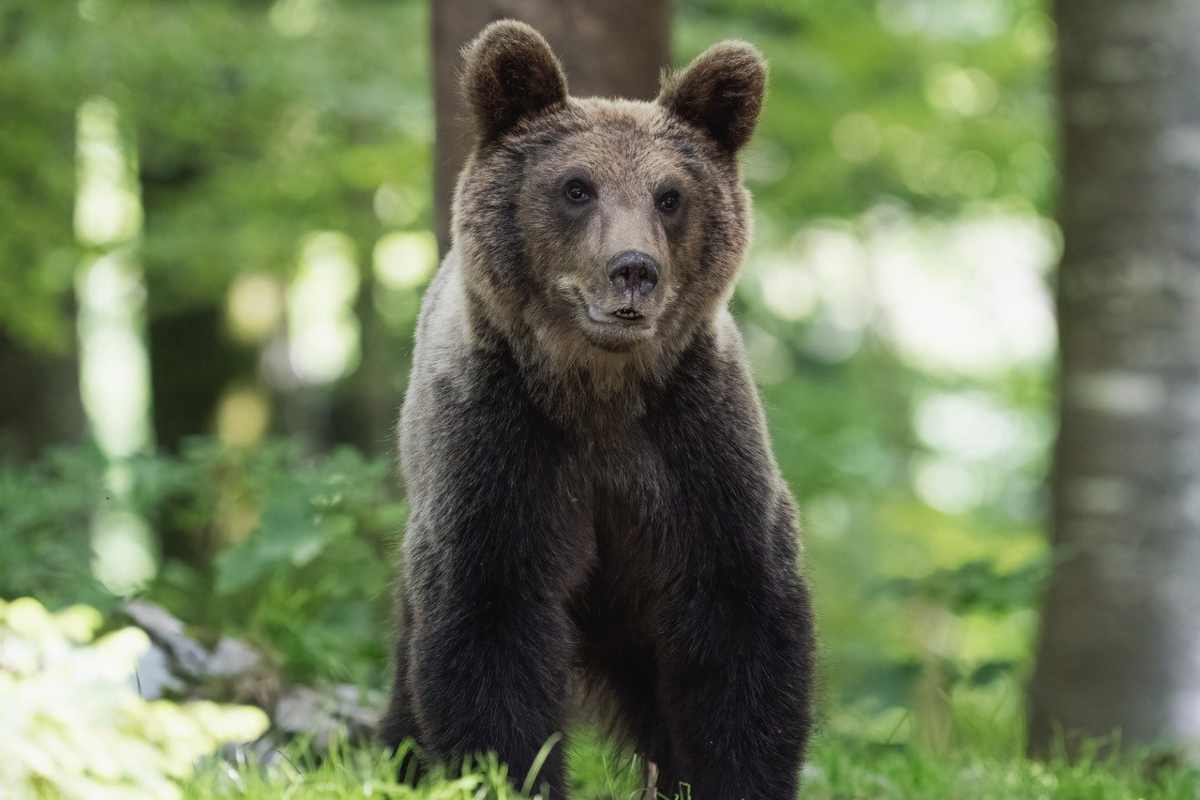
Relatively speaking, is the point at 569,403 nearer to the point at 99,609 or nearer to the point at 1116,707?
the point at 99,609

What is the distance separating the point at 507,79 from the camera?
164 inches

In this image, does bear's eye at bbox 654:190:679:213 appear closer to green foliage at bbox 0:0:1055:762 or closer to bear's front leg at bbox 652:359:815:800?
bear's front leg at bbox 652:359:815:800

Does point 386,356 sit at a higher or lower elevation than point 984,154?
lower

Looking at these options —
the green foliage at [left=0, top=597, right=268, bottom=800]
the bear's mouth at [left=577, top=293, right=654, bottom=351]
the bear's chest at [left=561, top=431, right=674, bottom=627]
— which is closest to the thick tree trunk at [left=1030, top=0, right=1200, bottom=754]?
the bear's chest at [left=561, top=431, right=674, bottom=627]

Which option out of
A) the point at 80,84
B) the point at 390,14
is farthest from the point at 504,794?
the point at 390,14

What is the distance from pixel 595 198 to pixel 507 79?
19.1 inches

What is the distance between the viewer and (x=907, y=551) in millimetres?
15617

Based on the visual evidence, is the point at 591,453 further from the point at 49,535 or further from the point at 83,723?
the point at 49,535

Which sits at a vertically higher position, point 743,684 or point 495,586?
point 495,586

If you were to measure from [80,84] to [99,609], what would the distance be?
3.97 meters

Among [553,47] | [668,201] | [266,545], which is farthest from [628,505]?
[553,47]

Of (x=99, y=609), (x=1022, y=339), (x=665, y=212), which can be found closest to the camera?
(x=665, y=212)

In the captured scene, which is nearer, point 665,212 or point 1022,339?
point 665,212

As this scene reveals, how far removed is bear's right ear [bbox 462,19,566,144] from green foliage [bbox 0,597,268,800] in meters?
2.08
